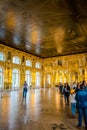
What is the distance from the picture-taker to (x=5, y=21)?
16.2 meters

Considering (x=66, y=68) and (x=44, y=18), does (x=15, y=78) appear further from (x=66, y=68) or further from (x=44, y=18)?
(x=44, y=18)

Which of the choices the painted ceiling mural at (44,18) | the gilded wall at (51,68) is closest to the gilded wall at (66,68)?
the gilded wall at (51,68)

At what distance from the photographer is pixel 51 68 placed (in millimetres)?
38812

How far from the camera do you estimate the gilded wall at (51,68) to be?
28778mm

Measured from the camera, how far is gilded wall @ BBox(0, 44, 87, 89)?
2878cm

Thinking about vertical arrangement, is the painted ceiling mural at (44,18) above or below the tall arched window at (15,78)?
above

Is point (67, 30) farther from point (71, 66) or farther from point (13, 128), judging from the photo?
point (71, 66)

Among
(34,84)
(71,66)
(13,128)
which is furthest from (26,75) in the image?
(13,128)

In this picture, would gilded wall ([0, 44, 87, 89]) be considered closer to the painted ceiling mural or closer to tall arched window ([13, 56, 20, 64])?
tall arched window ([13, 56, 20, 64])

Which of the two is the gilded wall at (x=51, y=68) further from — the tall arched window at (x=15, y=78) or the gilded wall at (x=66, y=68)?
the tall arched window at (x=15, y=78)

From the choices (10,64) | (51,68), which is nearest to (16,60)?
(10,64)

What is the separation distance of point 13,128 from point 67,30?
15.5m

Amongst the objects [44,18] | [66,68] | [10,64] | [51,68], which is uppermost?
[44,18]

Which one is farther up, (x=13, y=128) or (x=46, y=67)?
(x=46, y=67)
